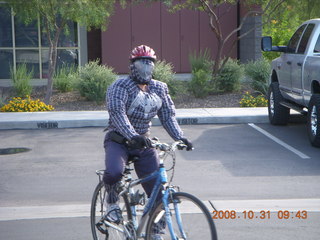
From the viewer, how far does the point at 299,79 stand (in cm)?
1223

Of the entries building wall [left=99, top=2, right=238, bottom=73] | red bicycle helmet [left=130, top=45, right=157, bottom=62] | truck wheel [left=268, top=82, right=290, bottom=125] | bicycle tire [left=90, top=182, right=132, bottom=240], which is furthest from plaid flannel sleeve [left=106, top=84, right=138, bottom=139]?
building wall [left=99, top=2, right=238, bottom=73]

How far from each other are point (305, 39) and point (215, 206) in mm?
6037

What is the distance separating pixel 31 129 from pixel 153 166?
30.2ft

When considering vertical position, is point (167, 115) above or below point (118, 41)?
above

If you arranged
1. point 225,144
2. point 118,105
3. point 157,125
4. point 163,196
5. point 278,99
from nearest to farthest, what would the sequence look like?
1. point 163,196
2. point 118,105
3. point 225,144
4. point 278,99
5. point 157,125

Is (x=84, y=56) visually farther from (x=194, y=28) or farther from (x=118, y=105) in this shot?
(x=118, y=105)

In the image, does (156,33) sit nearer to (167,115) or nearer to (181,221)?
(167,115)

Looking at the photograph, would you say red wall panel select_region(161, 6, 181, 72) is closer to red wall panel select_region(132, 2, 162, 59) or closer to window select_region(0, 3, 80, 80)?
red wall panel select_region(132, 2, 162, 59)

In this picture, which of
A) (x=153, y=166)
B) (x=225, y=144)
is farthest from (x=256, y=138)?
(x=153, y=166)

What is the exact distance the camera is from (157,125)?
14.5m

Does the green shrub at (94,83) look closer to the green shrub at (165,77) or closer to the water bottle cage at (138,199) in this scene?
the green shrub at (165,77)

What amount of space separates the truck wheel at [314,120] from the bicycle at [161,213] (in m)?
6.10

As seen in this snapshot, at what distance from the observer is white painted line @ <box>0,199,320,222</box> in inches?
285

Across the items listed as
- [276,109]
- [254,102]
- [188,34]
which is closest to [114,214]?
[276,109]
